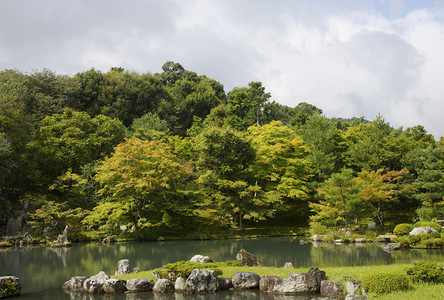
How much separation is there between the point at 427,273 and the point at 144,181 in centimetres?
1829

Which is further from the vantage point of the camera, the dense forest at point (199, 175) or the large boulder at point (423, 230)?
the dense forest at point (199, 175)

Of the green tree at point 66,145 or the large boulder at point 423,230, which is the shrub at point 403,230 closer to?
the large boulder at point 423,230

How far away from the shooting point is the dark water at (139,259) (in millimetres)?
10227

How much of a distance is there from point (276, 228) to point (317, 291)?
62.6ft

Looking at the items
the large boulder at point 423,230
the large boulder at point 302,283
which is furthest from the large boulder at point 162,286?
the large boulder at point 423,230

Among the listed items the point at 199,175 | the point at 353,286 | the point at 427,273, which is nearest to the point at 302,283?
the point at 353,286

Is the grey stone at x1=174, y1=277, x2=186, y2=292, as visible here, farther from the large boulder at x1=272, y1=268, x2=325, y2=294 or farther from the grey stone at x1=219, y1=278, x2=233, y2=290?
the large boulder at x1=272, y1=268, x2=325, y2=294

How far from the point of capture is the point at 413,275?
28.5 ft

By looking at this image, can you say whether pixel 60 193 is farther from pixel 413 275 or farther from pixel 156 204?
pixel 413 275

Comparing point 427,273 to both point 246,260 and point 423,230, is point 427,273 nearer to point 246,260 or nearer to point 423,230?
point 246,260

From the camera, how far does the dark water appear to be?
10227 mm

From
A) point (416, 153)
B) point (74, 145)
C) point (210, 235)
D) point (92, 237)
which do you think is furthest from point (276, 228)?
point (74, 145)

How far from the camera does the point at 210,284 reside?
32.6 feet

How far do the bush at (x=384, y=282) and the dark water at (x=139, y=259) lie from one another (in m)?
2.02
